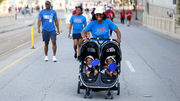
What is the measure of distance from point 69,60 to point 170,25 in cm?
1619

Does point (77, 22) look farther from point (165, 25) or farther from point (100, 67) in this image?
point (165, 25)

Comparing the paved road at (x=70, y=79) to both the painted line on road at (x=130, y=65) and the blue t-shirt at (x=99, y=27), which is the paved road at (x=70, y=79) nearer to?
the painted line on road at (x=130, y=65)

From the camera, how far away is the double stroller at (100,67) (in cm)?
788

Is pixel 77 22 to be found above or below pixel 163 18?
above

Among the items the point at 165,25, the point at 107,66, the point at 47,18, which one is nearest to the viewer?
the point at 107,66

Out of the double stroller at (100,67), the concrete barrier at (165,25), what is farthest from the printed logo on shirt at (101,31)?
the concrete barrier at (165,25)

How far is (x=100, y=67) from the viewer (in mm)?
8234

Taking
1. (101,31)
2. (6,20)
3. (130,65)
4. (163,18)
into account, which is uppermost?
(101,31)

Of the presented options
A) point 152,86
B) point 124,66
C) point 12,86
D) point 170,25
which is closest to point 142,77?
point 152,86

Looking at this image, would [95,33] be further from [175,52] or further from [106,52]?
[175,52]

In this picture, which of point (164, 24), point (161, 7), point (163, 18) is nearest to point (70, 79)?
point (164, 24)

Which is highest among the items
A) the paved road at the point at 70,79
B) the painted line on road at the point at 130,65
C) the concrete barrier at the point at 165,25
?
the concrete barrier at the point at 165,25

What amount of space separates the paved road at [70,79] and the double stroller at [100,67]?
23cm

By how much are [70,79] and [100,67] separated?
2.27 m
